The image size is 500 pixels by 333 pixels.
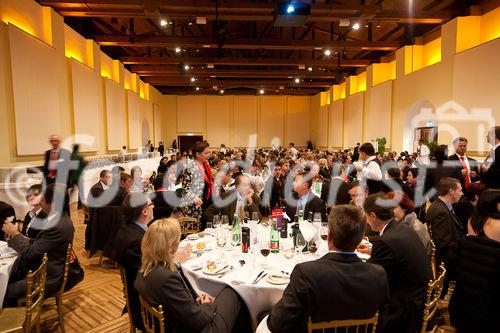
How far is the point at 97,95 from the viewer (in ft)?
34.0

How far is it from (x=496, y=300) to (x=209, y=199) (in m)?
3.28

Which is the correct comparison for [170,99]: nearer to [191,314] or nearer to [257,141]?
[257,141]

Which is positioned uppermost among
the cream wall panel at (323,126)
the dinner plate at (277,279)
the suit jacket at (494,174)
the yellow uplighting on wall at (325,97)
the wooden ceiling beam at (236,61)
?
the wooden ceiling beam at (236,61)

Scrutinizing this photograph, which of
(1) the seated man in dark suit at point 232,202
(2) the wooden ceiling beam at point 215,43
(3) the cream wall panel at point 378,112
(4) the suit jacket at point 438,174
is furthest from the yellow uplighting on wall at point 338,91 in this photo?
(1) the seated man in dark suit at point 232,202

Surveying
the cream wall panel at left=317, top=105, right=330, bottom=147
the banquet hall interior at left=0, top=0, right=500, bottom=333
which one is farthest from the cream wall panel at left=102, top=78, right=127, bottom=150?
the cream wall panel at left=317, top=105, right=330, bottom=147

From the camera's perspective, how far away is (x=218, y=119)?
2217 centimetres

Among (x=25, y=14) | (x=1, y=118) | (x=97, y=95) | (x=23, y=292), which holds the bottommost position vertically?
(x=23, y=292)

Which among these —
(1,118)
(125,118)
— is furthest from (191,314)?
(125,118)

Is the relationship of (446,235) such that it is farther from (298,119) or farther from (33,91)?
(298,119)

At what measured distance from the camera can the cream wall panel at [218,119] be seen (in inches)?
869

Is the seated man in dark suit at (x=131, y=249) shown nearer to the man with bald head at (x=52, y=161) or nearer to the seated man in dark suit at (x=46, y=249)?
the seated man in dark suit at (x=46, y=249)

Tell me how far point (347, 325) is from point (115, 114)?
11911 mm

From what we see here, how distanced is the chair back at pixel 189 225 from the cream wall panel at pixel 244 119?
17.9 metres

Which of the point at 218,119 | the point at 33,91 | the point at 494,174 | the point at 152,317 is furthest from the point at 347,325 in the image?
the point at 218,119
